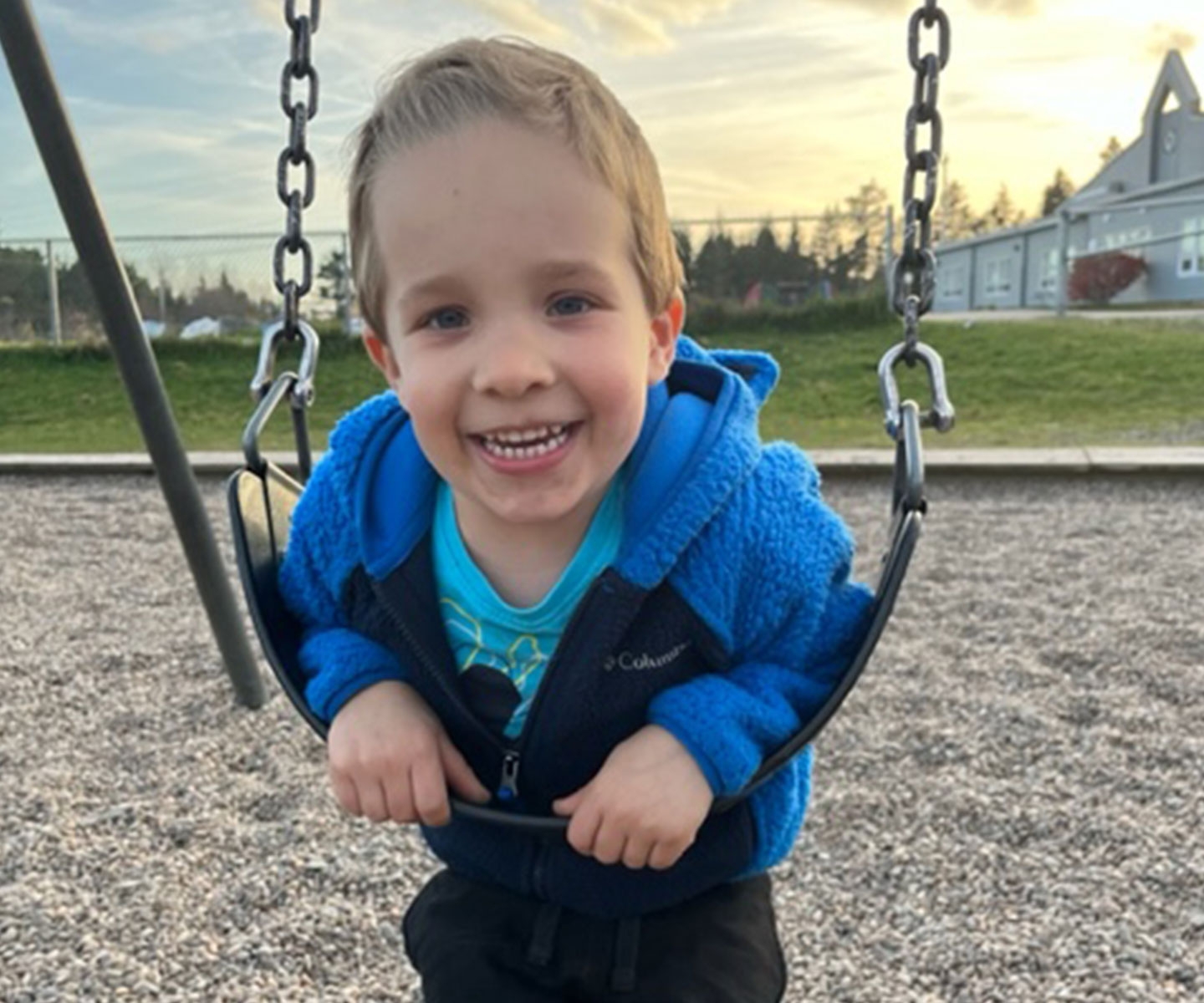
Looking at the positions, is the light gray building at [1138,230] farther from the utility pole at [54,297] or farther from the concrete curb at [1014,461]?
the utility pole at [54,297]

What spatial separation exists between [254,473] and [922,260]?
0.70m

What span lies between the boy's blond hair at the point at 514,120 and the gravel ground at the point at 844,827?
120cm

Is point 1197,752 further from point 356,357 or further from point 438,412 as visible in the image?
point 356,357

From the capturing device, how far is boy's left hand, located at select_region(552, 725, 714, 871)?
3.40 feet

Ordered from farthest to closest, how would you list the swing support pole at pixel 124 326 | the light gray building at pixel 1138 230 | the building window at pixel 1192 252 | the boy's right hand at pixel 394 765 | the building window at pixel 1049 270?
the building window at pixel 1049 270, the light gray building at pixel 1138 230, the building window at pixel 1192 252, the swing support pole at pixel 124 326, the boy's right hand at pixel 394 765

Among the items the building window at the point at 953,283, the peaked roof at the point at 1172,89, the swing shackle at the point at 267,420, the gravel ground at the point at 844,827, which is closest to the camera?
the swing shackle at the point at 267,420

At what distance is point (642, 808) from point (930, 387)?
0.48 metres

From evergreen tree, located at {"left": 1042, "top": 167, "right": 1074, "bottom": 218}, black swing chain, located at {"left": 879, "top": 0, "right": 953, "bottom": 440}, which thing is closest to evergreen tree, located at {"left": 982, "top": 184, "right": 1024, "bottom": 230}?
evergreen tree, located at {"left": 1042, "top": 167, "right": 1074, "bottom": 218}

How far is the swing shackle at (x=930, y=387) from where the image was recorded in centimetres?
119

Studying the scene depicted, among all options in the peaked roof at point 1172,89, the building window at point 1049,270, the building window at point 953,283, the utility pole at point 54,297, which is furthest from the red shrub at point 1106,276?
the utility pole at point 54,297

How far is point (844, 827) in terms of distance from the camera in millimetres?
2354

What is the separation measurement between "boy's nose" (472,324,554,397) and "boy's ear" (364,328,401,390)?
129 mm

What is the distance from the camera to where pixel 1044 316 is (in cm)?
1248

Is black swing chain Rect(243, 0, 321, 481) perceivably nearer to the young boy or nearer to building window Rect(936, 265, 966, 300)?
the young boy
